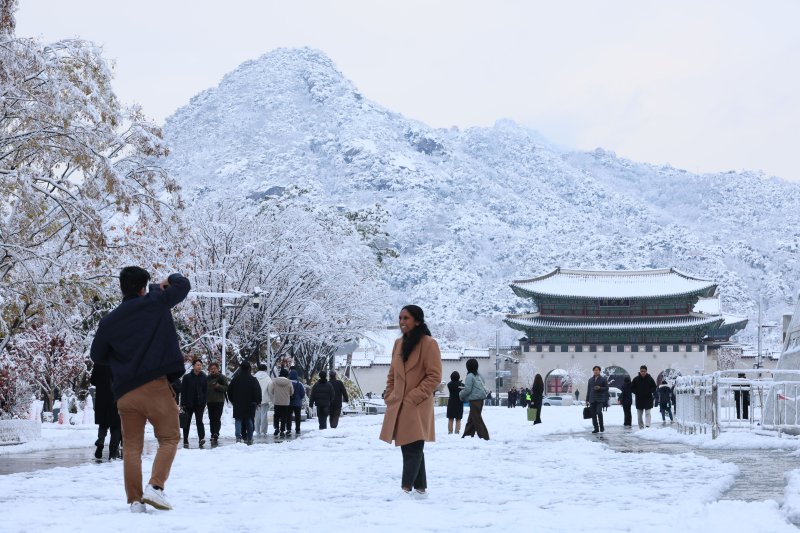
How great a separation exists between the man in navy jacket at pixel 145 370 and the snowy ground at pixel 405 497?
1.01 feet

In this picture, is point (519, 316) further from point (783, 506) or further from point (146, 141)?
point (783, 506)

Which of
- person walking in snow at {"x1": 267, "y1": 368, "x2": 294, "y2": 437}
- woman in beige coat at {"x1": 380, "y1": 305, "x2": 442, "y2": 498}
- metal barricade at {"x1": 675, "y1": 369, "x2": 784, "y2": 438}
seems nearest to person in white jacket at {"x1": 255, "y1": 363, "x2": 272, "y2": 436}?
person walking in snow at {"x1": 267, "y1": 368, "x2": 294, "y2": 437}

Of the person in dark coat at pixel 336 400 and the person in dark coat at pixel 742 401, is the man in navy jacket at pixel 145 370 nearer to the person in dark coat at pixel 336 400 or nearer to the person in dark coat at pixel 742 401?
the person in dark coat at pixel 742 401

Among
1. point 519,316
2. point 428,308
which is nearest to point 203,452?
point 519,316

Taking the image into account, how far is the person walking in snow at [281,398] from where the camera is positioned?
867 inches

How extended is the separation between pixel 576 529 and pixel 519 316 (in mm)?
77969

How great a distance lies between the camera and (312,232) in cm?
4191

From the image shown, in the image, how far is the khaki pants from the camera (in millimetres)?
8117

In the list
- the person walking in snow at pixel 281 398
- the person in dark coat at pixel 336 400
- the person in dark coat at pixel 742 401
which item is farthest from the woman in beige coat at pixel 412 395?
the person in dark coat at pixel 336 400

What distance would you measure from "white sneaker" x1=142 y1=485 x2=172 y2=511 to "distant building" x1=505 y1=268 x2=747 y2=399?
240 feet

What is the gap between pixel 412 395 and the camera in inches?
364

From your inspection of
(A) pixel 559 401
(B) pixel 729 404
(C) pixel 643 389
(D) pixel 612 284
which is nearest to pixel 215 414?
(B) pixel 729 404

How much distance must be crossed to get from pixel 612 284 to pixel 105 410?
7131 cm

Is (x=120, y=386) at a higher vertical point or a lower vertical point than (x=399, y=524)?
higher
